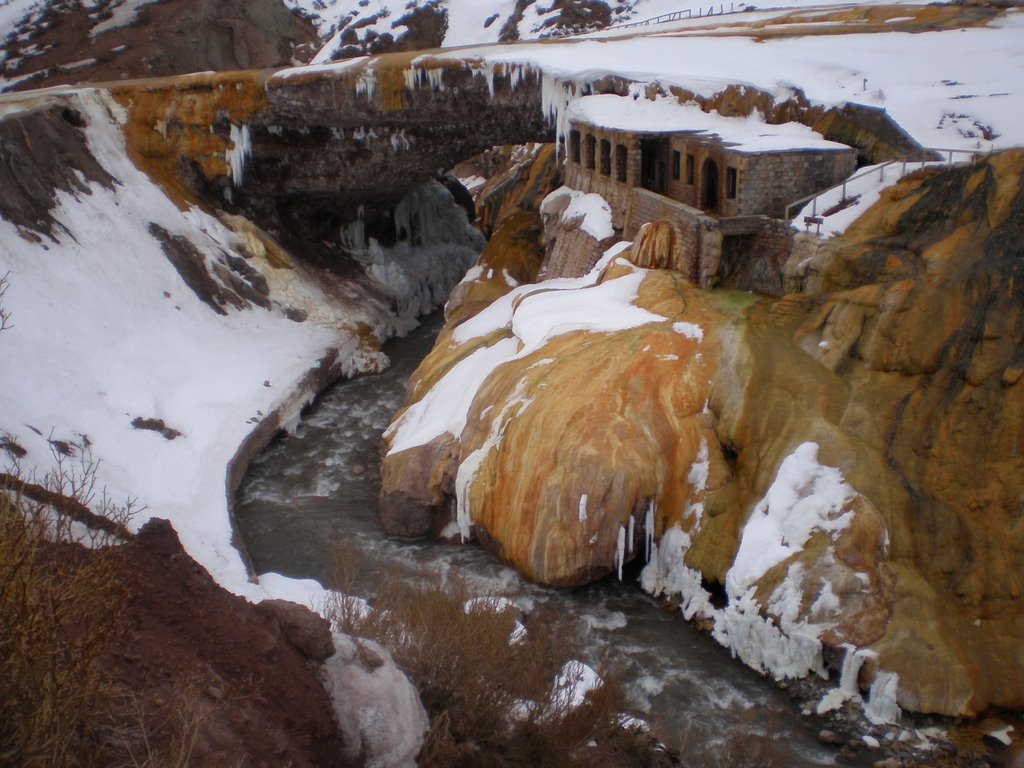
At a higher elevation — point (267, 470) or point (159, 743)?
point (159, 743)

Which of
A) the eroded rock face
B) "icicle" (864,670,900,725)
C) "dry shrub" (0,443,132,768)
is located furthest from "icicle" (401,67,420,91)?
"dry shrub" (0,443,132,768)

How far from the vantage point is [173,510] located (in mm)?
19234

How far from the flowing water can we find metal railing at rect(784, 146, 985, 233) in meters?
8.97

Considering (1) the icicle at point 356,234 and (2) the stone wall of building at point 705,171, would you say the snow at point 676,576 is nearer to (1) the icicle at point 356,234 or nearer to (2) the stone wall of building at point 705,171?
(2) the stone wall of building at point 705,171

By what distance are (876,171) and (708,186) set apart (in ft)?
14.1

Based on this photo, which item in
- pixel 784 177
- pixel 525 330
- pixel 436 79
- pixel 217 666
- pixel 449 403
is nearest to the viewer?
pixel 217 666

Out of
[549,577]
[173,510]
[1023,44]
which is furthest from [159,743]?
[1023,44]

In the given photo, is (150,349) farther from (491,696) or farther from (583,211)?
(491,696)

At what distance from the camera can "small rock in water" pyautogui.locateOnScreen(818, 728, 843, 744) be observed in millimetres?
13781

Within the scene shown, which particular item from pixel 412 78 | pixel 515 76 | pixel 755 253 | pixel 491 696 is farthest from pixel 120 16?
pixel 491 696

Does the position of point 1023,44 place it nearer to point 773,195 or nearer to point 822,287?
point 773,195

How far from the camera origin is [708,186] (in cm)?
2423

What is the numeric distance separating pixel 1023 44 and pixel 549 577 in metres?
19.2

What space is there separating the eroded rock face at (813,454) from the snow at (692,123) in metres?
3.61
